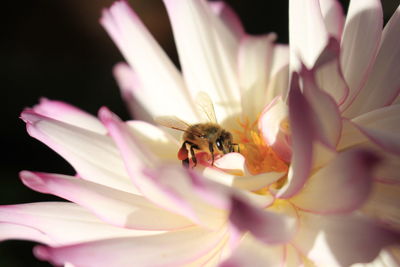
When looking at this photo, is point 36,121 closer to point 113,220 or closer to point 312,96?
point 113,220

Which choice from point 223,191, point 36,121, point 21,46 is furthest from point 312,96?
point 21,46

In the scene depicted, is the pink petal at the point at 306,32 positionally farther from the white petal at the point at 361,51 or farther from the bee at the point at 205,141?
the bee at the point at 205,141

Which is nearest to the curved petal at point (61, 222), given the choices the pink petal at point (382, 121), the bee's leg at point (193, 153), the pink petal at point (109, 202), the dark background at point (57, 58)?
the pink petal at point (109, 202)

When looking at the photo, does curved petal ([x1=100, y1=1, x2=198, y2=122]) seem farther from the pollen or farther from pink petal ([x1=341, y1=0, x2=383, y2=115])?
pink petal ([x1=341, y1=0, x2=383, y2=115])

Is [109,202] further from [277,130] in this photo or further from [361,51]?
[361,51]

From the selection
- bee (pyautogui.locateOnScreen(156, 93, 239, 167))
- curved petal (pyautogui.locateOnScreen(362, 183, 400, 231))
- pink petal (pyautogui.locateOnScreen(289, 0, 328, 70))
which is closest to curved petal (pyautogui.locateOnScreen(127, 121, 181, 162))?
bee (pyautogui.locateOnScreen(156, 93, 239, 167))

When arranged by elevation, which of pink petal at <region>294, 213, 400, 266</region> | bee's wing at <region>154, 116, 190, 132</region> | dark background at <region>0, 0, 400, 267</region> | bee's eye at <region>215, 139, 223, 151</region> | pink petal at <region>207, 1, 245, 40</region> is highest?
pink petal at <region>207, 1, 245, 40</region>

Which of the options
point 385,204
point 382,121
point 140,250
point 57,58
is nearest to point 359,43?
point 382,121

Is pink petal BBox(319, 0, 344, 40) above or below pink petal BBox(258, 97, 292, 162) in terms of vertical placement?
above
